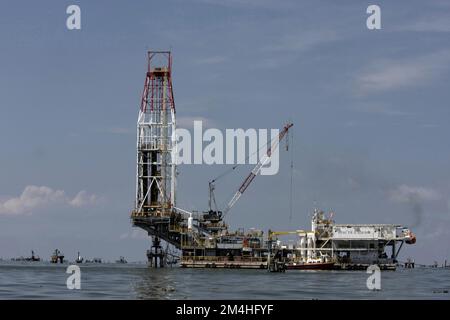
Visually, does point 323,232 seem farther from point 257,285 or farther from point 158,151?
point 257,285

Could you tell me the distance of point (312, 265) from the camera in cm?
16775

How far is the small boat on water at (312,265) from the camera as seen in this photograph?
549 ft

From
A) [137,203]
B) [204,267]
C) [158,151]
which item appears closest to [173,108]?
[158,151]

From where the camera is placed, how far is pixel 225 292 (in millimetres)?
86812

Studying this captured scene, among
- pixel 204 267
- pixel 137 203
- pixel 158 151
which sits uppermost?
pixel 158 151

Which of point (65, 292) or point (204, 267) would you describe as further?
point (204, 267)

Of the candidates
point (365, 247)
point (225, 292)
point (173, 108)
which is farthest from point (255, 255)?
point (225, 292)

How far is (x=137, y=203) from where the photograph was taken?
16988cm

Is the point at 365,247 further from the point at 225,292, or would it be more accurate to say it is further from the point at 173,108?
the point at 225,292

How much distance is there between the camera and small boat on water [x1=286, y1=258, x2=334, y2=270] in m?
167

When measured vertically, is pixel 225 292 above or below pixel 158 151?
below

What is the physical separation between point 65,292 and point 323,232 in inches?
3934
